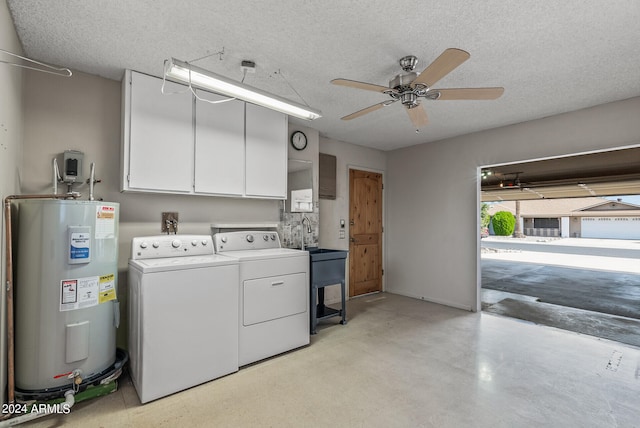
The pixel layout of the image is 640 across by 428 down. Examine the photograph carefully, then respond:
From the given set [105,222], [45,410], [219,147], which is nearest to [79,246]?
[105,222]

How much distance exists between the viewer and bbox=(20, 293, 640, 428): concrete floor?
193cm

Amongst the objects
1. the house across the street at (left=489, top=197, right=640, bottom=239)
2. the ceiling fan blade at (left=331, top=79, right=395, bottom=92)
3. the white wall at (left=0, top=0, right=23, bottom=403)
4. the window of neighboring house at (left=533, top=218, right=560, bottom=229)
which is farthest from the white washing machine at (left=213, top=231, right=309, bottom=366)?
the window of neighboring house at (left=533, top=218, right=560, bottom=229)

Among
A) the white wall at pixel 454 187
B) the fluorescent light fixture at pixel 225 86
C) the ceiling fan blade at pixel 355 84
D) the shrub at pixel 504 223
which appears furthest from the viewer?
the shrub at pixel 504 223

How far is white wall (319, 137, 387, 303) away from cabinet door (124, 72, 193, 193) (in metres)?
2.28

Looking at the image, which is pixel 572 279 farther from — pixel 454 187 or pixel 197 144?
pixel 197 144

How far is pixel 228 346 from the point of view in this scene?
8.15 feet

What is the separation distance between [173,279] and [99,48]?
1.92 meters

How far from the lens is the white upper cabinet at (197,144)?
2.58 metres

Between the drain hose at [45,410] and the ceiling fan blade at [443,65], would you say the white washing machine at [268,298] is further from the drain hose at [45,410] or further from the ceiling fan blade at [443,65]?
the ceiling fan blade at [443,65]

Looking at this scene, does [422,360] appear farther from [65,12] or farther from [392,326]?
[65,12]

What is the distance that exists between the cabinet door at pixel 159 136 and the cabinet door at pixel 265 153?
2.07 ft

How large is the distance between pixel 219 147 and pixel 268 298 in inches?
64.8

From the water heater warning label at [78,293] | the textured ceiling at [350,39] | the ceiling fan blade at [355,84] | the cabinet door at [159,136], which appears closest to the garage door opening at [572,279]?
the textured ceiling at [350,39]

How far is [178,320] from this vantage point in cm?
222
